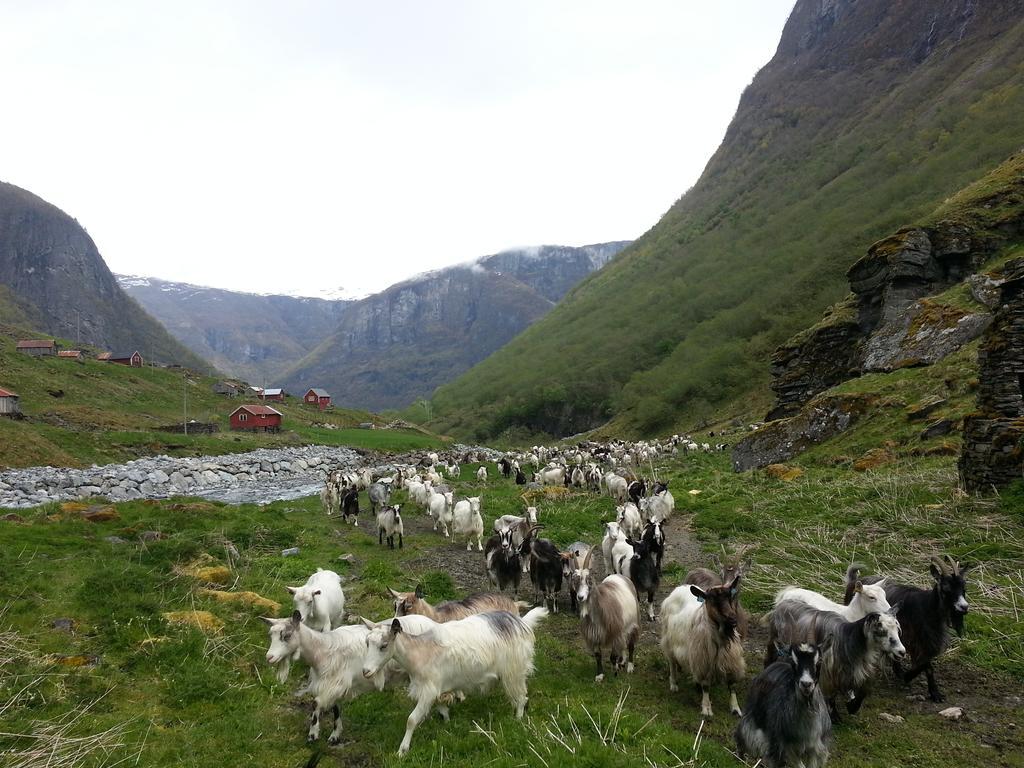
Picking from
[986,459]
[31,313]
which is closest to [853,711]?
[986,459]

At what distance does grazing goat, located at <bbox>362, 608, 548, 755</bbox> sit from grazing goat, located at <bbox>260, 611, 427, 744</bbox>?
246 millimetres

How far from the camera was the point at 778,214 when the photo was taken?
106 meters

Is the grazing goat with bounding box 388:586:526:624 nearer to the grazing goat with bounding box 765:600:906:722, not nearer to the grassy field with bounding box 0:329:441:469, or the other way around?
the grazing goat with bounding box 765:600:906:722

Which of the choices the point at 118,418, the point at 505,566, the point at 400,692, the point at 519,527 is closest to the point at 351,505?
the point at 519,527

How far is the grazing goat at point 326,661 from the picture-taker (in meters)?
6.57

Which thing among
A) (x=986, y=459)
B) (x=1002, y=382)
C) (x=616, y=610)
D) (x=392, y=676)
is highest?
(x=1002, y=382)

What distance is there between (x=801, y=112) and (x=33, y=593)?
529 ft

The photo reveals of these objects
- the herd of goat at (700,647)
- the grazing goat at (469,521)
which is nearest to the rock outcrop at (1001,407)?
the herd of goat at (700,647)

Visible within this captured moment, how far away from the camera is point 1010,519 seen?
1047cm

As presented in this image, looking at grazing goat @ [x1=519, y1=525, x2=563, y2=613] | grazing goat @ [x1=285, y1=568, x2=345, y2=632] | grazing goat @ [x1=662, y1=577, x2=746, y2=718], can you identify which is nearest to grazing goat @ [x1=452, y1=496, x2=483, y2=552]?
grazing goat @ [x1=519, y1=525, x2=563, y2=613]

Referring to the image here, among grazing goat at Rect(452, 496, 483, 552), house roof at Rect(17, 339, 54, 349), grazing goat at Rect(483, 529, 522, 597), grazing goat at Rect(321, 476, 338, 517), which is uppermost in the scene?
house roof at Rect(17, 339, 54, 349)

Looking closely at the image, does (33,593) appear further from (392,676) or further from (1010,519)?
(1010,519)

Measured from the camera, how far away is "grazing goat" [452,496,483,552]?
16547 mm

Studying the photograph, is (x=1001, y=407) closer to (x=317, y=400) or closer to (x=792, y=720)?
(x=792, y=720)
